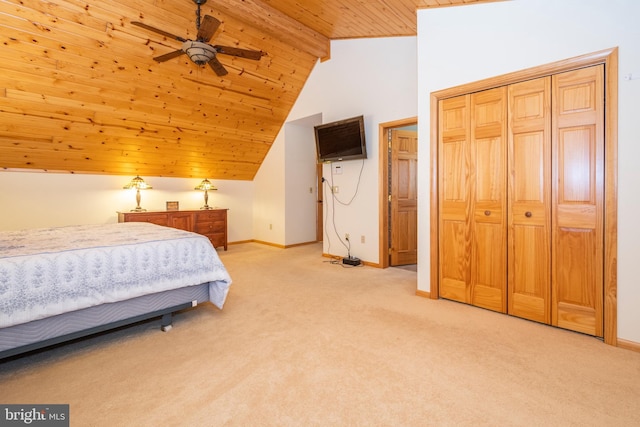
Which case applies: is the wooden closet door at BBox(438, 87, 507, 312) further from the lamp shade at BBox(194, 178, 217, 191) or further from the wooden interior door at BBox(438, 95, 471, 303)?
the lamp shade at BBox(194, 178, 217, 191)

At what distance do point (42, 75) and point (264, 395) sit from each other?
3912mm

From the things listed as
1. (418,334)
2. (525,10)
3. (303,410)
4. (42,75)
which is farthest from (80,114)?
(525,10)

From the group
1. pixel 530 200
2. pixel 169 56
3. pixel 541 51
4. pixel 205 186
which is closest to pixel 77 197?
pixel 205 186

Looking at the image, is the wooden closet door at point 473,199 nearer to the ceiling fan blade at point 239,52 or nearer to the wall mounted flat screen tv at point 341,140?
the wall mounted flat screen tv at point 341,140

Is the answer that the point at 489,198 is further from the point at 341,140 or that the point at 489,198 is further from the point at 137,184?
the point at 137,184

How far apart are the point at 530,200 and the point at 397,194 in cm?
203

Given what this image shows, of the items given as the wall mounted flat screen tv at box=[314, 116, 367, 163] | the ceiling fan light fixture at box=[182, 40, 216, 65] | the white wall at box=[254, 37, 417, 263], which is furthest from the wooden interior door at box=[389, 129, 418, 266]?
the ceiling fan light fixture at box=[182, 40, 216, 65]

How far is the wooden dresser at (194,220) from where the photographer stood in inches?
180

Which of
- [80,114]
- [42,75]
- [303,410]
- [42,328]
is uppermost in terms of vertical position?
[42,75]

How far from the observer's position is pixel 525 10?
2.35 meters

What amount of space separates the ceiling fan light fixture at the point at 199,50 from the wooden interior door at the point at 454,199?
2.18 m

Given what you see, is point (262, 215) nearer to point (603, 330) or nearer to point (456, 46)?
point (456, 46)

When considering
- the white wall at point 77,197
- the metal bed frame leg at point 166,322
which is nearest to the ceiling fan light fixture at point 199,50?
the metal bed frame leg at point 166,322

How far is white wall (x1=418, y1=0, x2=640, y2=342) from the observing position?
1.95 meters
